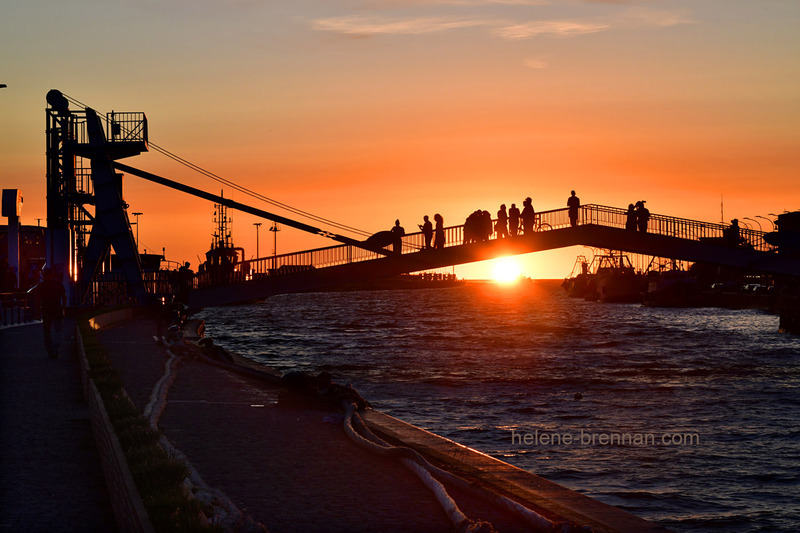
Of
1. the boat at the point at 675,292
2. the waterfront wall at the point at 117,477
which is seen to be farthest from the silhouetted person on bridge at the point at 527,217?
the boat at the point at 675,292

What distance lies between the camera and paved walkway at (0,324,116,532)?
342 inches

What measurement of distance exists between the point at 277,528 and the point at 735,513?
23.5 ft

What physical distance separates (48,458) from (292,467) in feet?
9.80

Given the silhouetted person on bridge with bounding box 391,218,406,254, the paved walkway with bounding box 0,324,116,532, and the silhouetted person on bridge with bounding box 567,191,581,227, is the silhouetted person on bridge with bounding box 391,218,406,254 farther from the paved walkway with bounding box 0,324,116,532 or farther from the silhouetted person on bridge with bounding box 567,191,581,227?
the paved walkway with bounding box 0,324,116,532

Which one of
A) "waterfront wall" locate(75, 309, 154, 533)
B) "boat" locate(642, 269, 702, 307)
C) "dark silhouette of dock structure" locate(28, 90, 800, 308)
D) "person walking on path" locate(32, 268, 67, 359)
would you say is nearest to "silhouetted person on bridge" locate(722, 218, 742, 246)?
"dark silhouette of dock structure" locate(28, 90, 800, 308)

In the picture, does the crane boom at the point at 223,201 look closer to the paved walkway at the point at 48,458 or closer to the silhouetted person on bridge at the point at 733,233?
the silhouetted person on bridge at the point at 733,233

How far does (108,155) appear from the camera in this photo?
171 feet

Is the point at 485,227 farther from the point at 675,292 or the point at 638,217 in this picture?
the point at 675,292

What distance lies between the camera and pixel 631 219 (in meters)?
49.4

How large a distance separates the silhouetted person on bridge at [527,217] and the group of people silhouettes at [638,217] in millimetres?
5095

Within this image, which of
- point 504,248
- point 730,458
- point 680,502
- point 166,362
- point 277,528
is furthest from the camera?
point 504,248

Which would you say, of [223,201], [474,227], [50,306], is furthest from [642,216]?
[50,306]

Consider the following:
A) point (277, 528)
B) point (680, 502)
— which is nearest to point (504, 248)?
point (680, 502)

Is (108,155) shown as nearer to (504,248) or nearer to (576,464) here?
(504,248)
